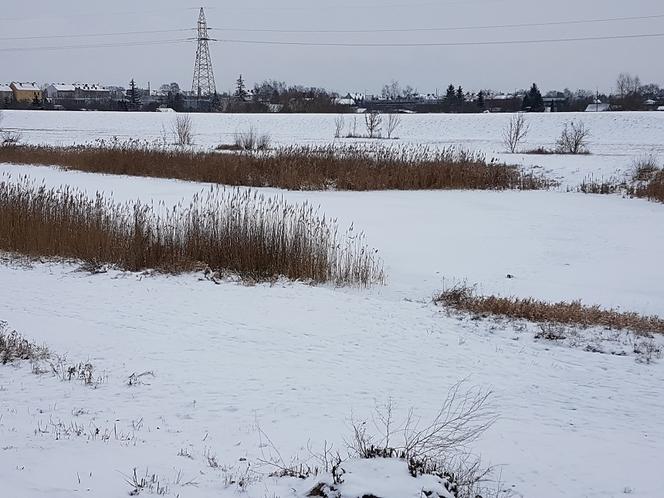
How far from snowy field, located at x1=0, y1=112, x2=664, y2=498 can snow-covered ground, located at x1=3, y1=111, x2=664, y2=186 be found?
22.3 meters

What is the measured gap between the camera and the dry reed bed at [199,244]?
10.1 meters

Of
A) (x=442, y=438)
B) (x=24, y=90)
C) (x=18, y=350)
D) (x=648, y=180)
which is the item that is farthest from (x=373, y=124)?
(x=24, y=90)

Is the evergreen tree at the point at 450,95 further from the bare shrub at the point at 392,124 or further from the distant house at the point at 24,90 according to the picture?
the distant house at the point at 24,90

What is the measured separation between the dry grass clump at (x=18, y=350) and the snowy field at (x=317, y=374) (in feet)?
0.72

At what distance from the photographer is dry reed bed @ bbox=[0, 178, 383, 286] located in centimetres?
1009

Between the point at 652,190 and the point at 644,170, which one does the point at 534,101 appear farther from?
the point at 652,190

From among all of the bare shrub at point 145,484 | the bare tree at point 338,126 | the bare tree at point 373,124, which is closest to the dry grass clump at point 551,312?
the bare shrub at point 145,484

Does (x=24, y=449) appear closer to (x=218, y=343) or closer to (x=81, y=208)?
(x=218, y=343)

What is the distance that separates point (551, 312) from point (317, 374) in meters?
3.65

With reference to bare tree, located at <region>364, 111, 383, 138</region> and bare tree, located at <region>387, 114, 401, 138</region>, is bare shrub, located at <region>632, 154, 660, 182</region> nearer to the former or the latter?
bare tree, located at <region>364, 111, 383, 138</region>

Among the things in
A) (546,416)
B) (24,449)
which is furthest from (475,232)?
(24,449)

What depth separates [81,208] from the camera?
484 inches

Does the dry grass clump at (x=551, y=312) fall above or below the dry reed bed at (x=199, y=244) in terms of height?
below

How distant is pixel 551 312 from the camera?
8039 mm
